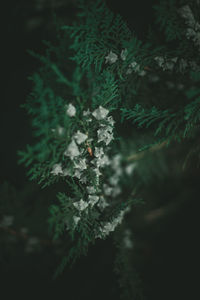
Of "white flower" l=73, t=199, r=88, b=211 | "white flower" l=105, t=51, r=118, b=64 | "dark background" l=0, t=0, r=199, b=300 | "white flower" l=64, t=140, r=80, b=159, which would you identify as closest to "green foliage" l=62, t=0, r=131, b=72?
"white flower" l=105, t=51, r=118, b=64

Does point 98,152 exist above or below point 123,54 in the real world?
below

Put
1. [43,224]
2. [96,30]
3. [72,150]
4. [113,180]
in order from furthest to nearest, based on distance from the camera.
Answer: [43,224]
[113,180]
[96,30]
[72,150]

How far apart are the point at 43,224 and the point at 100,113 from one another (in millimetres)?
892


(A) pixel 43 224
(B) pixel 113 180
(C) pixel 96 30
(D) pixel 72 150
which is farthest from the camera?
(A) pixel 43 224

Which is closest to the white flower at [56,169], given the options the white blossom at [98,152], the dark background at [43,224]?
the white blossom at [98,152]

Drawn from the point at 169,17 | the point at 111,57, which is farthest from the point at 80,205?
the point at 169,17

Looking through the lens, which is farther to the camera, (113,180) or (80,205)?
(113,180)

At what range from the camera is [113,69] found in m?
0.62

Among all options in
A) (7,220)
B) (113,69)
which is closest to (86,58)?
(113,69)

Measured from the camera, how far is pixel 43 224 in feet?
3.88

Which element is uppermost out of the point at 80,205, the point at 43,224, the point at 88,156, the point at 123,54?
the point at 123,54

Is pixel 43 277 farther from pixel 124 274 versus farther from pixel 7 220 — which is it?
pixel 124 274

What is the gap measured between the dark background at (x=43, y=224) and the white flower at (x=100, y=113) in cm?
42

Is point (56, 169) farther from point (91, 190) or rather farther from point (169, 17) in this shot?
point (169, 17)
